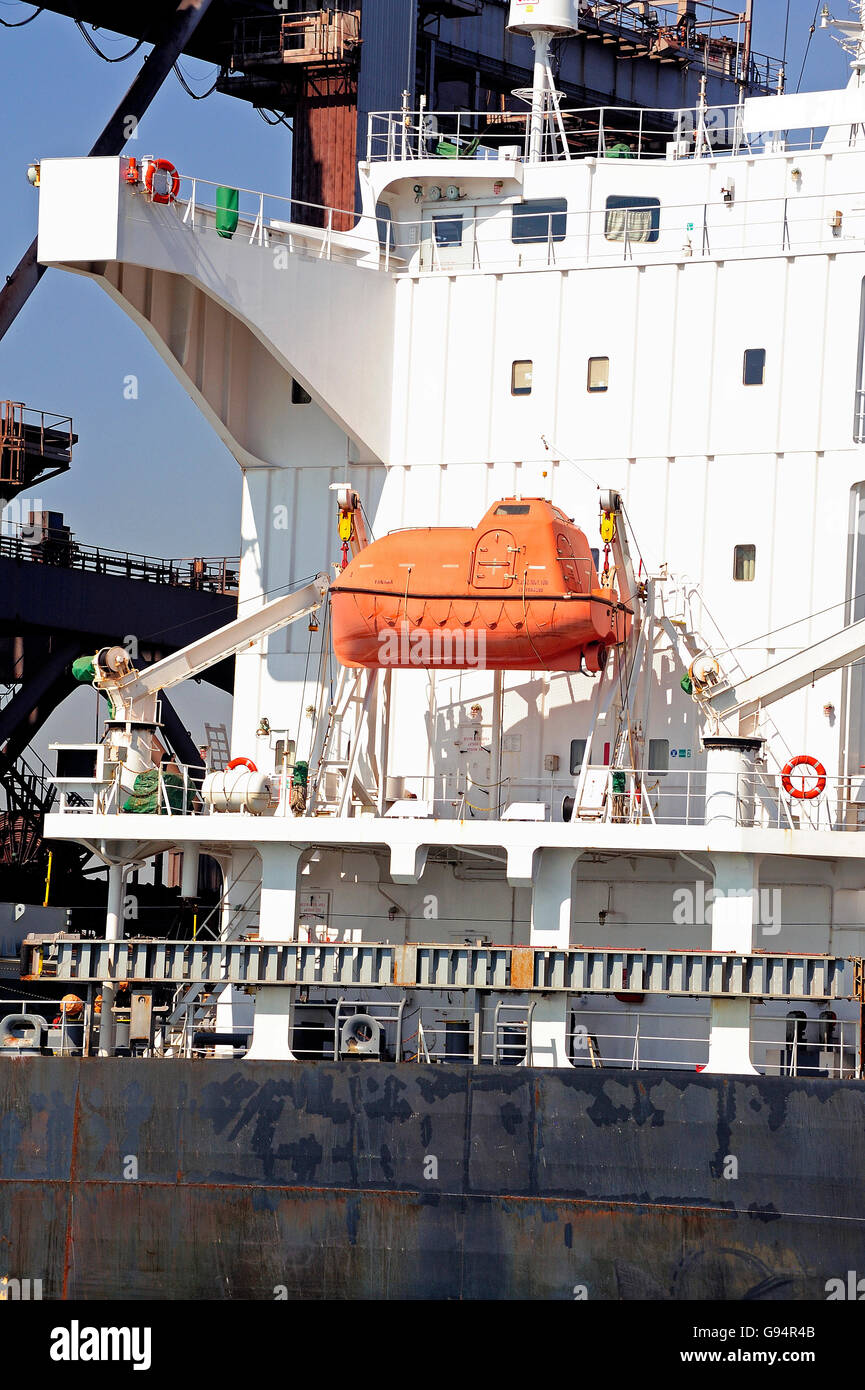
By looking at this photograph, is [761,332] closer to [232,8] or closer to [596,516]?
[596,516]

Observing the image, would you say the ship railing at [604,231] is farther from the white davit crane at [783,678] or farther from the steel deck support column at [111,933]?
the steel deck support column at [111,933]

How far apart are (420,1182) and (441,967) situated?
7.75ft

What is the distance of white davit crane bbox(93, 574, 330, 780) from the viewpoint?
26.4 meters

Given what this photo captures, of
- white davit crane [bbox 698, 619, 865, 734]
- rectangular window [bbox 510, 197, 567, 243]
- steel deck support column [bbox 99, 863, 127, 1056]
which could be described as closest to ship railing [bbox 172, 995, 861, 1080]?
steel deck support column [bbox 99, 863, 127, 1056]

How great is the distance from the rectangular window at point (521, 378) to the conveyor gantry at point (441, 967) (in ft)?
26.3

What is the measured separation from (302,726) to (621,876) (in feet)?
16.6

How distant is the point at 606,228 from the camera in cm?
2912

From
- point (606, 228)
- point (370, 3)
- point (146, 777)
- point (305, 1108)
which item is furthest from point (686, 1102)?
point (370, 3)

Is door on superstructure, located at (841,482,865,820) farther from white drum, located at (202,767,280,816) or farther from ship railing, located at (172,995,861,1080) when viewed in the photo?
white drum, located at (202,767,280,816)

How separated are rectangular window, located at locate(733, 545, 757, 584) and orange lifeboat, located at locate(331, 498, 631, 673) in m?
1.90

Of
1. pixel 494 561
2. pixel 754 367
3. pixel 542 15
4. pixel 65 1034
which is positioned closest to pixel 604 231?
pixel 754 367

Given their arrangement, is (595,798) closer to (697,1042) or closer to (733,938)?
(733,938)

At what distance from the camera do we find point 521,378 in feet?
92.3
